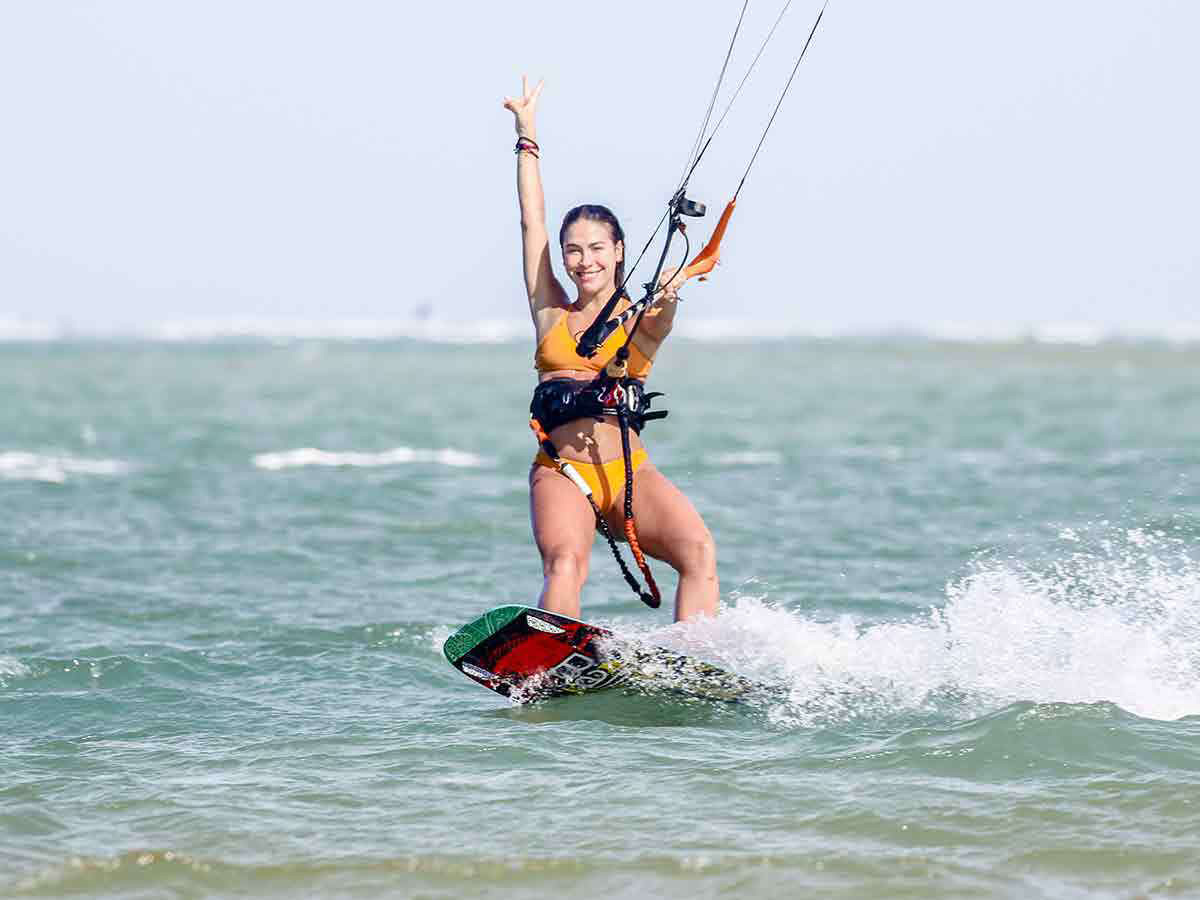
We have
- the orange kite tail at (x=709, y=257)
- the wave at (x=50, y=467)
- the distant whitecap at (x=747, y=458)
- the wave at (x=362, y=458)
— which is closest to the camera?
the orange kite tail at (x=709, y=257)

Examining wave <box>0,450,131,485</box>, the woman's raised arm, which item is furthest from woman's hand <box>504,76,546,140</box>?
wave <box>0,450,131,485</box>

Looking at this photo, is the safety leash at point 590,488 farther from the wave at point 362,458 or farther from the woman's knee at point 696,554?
the wave at point 362,458

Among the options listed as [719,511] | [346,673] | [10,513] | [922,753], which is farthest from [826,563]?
[10,513]

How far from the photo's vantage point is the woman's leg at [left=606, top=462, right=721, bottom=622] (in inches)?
272

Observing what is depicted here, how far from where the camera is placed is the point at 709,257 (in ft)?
22.1

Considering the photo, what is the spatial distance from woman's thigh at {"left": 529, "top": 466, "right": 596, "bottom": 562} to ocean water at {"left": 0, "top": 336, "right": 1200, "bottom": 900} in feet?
1.98

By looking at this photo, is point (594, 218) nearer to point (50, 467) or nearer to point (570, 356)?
point (570, 356)

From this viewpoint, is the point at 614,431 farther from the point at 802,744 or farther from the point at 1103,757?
the point at 1103,757

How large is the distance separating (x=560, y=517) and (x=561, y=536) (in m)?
0.09

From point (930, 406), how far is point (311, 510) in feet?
65.8

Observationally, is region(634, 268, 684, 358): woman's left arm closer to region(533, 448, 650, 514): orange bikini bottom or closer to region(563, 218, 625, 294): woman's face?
region(563, 218, 625, 294): woman's face

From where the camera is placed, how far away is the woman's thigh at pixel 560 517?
684cm

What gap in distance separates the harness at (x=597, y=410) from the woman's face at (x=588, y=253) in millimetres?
365

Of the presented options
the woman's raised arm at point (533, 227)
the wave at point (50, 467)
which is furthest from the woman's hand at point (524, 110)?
the wave at point (50, 467)
